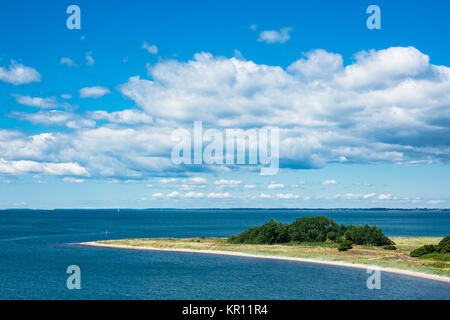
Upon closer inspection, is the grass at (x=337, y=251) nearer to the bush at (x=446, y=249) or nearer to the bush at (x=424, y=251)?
the bush at (x=424, y=251)

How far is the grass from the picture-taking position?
74.4 metres

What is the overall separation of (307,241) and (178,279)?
54.2 metres

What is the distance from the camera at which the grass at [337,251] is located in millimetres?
74438

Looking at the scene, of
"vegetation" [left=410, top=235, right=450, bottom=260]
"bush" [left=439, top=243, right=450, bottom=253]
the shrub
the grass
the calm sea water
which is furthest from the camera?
the shrub

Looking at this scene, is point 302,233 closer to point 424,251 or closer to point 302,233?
point 302,233

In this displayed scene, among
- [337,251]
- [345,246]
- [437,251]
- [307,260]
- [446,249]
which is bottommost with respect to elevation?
[307,260]

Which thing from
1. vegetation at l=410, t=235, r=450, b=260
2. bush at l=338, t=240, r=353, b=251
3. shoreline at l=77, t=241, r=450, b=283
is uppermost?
vegetation at l=410, t=235, r=450, b=260

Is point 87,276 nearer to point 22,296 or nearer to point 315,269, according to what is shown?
point 22,296

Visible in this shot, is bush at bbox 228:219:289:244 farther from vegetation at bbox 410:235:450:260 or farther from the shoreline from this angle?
vegetation at bbox 410:235:450:260

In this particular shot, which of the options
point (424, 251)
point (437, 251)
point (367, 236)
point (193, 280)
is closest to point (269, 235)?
point (367, 236)

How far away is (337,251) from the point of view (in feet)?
324

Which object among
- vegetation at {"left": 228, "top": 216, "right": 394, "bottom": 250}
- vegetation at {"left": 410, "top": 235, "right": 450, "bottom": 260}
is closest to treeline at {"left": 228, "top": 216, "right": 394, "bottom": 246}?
vegetation at {"left": 228, "top": 216, "right": 394, "bottom": 250}
